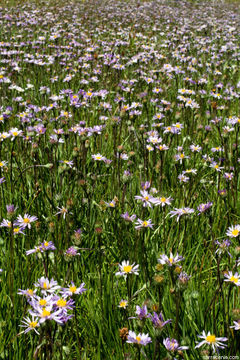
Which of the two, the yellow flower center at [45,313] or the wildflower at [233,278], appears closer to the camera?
the yellow flower center at [45,313]

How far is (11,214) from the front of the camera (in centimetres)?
154

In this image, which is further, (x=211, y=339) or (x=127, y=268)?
(x=127, y=268)

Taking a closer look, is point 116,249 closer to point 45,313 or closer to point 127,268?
point 127,268

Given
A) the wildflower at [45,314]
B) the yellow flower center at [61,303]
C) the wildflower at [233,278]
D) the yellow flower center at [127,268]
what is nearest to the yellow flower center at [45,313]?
the wildflower at [45,314]

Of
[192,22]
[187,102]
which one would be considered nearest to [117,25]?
[192,22]

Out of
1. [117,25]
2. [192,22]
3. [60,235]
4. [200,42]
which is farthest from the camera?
[192,22]

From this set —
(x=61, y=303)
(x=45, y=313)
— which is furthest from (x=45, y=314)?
(x=61, y=303)

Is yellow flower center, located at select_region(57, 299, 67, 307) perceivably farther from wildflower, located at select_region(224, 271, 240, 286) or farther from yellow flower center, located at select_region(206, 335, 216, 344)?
wildflower, located at select_region(224, 271, 240, 286)

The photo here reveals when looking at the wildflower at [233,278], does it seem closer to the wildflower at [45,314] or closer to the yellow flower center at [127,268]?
the yellow flower center at [127,268]

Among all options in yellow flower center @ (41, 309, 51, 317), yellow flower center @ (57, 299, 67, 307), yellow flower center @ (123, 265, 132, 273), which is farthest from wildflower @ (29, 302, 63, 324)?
yellow flower center @ (123, 265, 132, 273)

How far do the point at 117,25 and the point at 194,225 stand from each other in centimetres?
865

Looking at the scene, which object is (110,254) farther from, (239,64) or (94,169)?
(239,64)

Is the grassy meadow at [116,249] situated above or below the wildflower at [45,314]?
below

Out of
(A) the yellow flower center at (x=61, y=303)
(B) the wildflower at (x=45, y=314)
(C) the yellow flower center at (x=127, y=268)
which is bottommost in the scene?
(C) the yellow flower center at (x=127, y=268)
